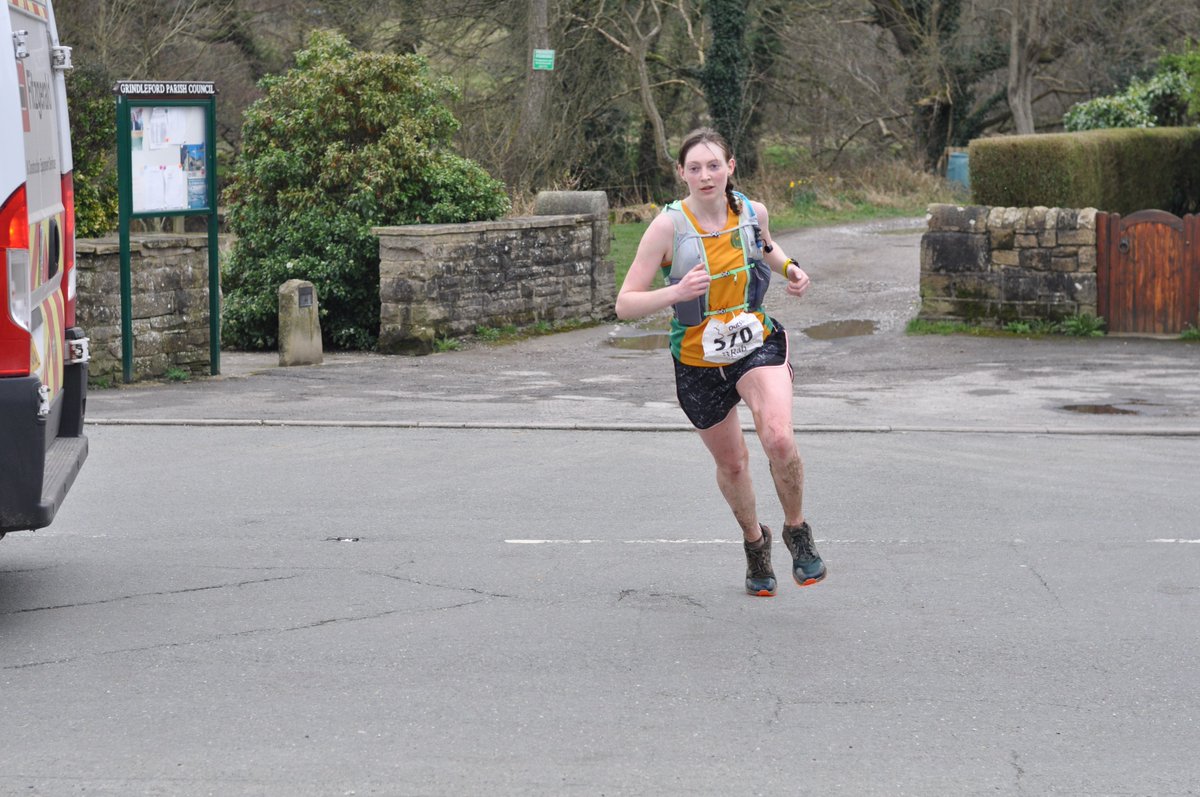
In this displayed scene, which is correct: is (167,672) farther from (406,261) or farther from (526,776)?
(406,261)

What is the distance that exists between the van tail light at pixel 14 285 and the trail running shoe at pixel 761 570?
292 centimetres

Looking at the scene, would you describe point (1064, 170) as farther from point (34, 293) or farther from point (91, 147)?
point (34, 293)

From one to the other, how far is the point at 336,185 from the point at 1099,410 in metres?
8.55

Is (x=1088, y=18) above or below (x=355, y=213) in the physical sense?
above

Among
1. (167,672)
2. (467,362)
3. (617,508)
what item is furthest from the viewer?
(467,362)

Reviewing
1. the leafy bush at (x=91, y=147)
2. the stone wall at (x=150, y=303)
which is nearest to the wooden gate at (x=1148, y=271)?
the stone wall at (x=150, y=303)

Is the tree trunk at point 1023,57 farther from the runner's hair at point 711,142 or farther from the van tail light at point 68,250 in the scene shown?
the van tail light at point 68,250

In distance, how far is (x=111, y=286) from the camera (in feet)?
43.0

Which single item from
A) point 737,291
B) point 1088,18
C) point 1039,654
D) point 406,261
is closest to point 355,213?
point 406,261

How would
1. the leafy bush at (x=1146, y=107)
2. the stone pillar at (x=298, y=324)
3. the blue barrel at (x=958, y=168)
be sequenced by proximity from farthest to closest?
the blue barrel at (x=958, y=168), the leafy bush at (x=1146, y=107), the stone pillar at (x=298, y=324)

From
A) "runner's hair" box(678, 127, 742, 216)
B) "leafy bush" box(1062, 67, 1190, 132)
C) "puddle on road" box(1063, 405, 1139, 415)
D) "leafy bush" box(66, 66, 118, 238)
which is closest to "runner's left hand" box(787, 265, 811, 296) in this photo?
"runner's hair" box(678, 127, 742, 216)

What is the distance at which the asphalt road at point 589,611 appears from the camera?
4.64 meters

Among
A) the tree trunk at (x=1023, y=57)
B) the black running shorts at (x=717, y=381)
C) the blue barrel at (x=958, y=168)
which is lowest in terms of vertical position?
the black running shorts at (x=717, y=381)

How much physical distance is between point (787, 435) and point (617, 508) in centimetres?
242
